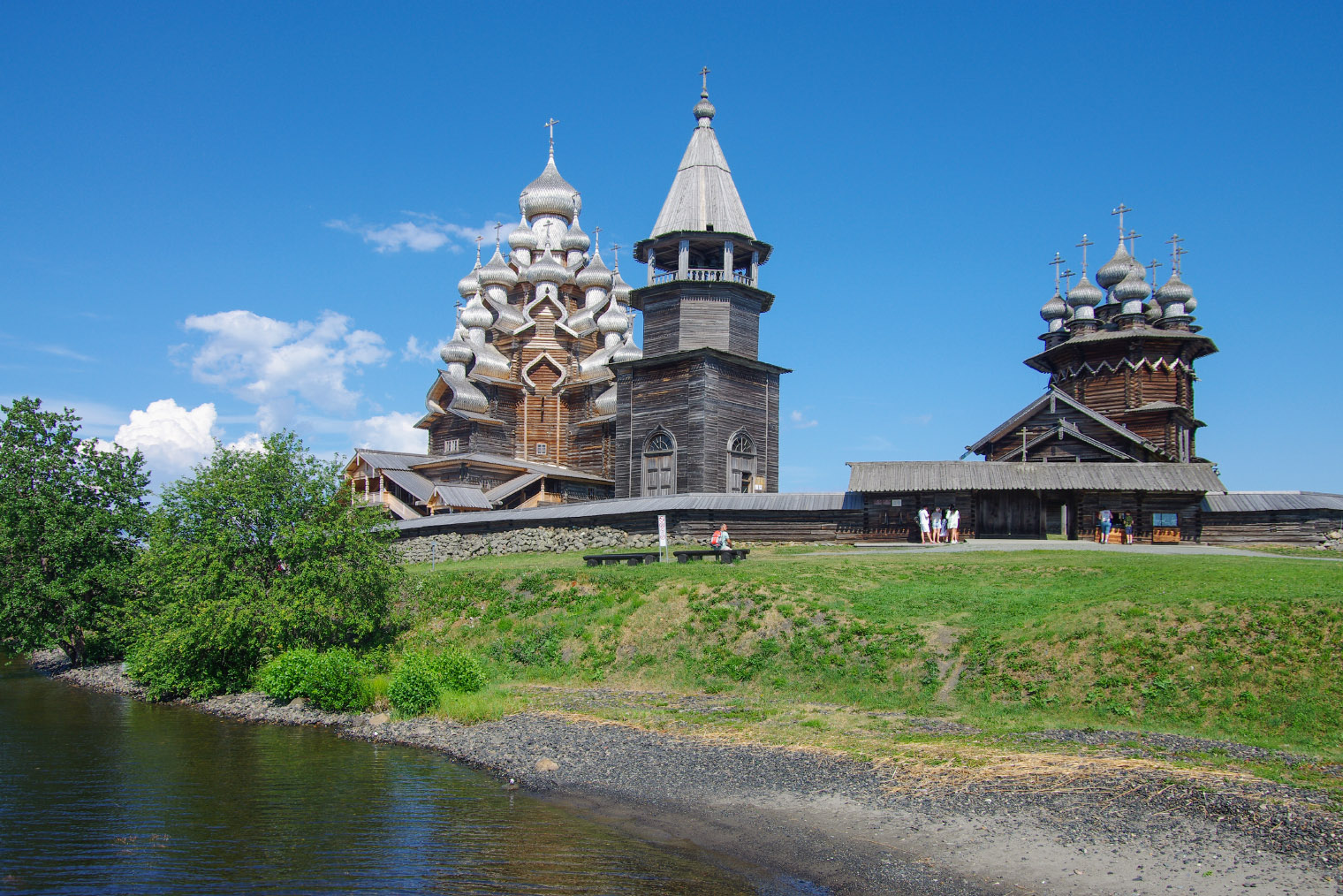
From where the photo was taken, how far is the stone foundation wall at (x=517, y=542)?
3222 cm

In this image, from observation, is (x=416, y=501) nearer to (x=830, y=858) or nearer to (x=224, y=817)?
(x=224, y=817)

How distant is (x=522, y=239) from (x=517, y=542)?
25.6 metres

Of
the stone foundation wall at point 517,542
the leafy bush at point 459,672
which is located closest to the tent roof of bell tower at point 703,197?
the stone foundation wall at point 517,542

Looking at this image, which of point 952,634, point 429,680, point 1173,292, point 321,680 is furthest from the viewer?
point 1173,292

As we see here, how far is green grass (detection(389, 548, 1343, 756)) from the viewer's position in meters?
14.5

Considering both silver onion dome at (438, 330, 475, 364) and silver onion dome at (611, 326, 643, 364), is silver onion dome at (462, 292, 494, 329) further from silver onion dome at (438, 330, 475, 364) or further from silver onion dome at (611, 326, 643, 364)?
silver onion dome at (611, 326, 643, 364)

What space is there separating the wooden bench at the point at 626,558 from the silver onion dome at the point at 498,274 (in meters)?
28.9

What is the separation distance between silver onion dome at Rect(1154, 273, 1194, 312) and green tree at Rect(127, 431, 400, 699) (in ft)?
118

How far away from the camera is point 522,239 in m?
54.6

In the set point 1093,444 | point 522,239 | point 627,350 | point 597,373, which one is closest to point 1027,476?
Answer: point 1093,444

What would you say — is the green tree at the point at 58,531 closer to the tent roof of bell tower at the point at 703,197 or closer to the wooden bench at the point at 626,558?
the wooden bench at the point at 626,558

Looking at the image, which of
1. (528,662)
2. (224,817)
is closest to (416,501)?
(528,662)

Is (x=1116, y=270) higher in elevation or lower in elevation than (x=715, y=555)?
higher

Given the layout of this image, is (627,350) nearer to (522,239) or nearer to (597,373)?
(597,373)
